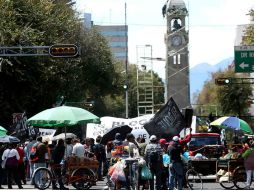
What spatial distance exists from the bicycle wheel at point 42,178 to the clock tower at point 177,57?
45.1 metres

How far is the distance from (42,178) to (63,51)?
25.5 feet

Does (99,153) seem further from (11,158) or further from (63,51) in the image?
(11,158)

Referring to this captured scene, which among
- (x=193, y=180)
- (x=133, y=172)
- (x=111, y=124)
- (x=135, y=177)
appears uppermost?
(x=111, y=124)

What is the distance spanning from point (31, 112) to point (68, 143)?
1806cm

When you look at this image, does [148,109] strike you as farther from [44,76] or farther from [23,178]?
[23,178]

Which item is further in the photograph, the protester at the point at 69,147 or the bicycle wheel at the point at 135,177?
the protester at the point at 69,147

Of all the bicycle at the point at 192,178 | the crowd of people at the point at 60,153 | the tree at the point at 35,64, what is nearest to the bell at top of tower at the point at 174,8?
the tree at the point at 35,64

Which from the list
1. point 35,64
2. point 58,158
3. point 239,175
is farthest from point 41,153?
point 35,64

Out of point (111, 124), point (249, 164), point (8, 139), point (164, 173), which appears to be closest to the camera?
point (164, 173)

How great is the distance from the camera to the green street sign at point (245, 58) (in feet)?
122

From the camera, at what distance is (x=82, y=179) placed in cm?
2438

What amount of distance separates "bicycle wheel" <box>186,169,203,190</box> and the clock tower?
143 feet

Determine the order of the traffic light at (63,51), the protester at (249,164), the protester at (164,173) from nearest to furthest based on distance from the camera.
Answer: the protester at (164,173), the protester at (249,164), the traffic light at (63,51)

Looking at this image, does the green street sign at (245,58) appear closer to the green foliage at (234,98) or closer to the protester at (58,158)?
the protester at (58,158)
